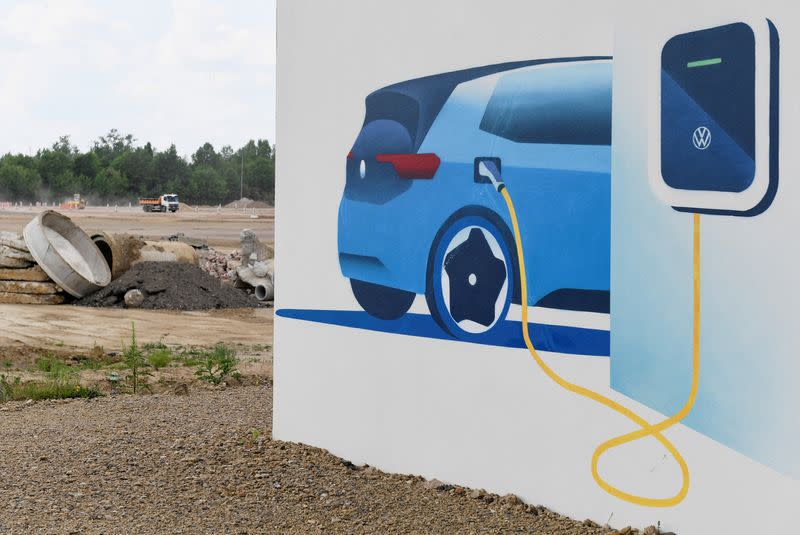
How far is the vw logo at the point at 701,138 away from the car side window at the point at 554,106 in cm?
49

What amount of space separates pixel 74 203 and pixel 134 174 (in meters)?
8.46

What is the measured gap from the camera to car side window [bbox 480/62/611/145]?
15.5 feet

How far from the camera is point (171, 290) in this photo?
18.8 m

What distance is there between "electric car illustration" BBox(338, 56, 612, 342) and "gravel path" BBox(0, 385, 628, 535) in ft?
3.26

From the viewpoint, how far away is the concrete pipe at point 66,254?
704 inches

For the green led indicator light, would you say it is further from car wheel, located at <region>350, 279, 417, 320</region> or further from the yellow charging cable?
car wheel, located at <region>350, 279, 417, 320</region>

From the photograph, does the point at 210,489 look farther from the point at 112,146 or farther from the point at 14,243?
the point at 112,146

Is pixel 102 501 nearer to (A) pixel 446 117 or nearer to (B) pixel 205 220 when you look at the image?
(A) pixel 446 117

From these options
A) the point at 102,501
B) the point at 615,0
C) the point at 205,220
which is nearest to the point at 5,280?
the point at 102,501

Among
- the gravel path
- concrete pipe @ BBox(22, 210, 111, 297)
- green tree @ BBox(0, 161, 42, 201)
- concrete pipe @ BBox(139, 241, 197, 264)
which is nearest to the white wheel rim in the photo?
the gravel path

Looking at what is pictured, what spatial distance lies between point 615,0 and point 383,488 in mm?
2974

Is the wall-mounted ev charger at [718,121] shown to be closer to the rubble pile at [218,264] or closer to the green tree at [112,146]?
the rubble pile at [218,264]

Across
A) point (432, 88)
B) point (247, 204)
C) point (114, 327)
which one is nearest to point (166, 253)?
point (114, 327)

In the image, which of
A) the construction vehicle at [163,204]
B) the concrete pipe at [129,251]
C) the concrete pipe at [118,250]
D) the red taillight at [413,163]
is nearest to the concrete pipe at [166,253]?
the concrete pipe at [129,251]
